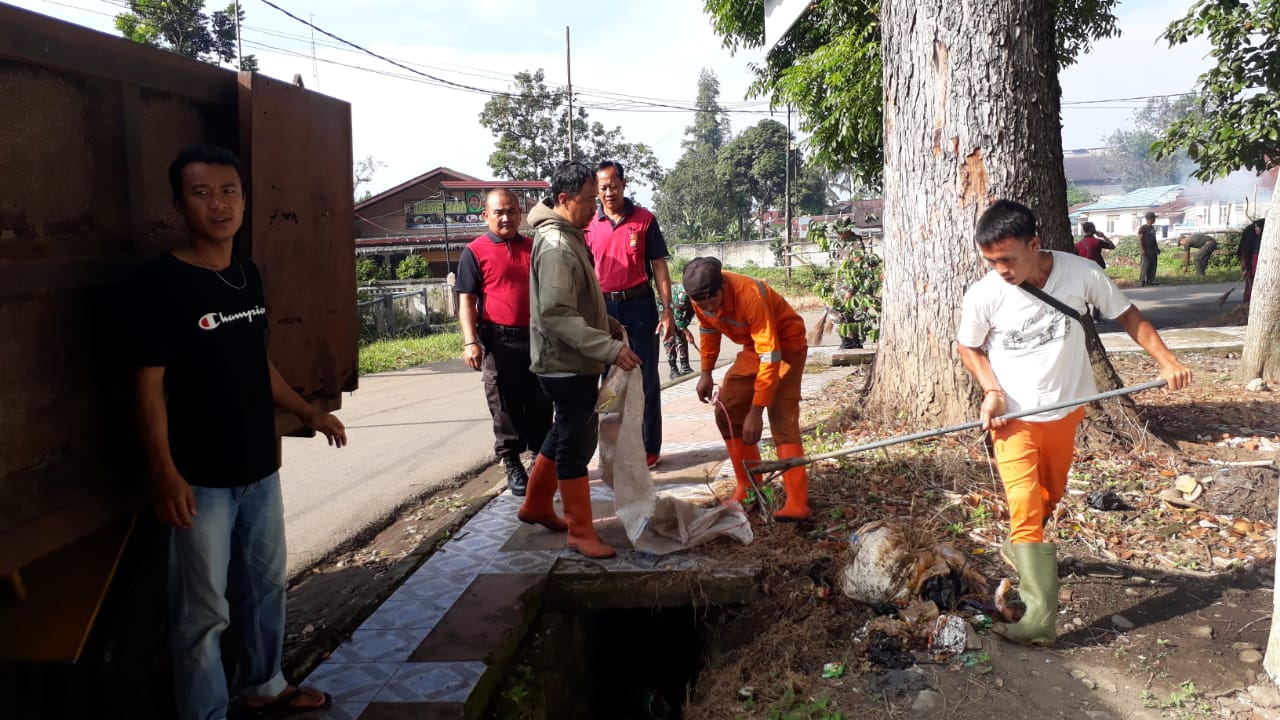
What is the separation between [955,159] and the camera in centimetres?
493

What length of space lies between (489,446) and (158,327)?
5.24 metres

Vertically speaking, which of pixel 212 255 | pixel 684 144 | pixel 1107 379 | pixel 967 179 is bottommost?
pixel 1107 379

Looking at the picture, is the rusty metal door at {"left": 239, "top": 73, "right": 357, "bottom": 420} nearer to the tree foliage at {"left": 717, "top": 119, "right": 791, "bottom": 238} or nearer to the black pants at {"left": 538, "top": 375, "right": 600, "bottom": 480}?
the black pants at {"left": 538, "top": 375, "right": 600, "bottom": 480}

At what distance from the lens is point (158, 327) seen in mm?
2160

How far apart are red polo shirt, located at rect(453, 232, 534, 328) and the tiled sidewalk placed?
1.13 meters

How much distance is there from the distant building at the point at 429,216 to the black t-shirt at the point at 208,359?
27694 millimetres

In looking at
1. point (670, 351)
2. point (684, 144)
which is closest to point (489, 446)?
point (670, 351)

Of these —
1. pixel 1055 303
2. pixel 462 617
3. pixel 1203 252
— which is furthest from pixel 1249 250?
pixel 462 617

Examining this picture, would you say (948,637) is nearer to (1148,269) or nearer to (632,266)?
(632,266)

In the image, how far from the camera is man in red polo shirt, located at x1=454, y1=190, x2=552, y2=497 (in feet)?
15.8

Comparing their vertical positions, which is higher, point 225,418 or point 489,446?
point 225,418

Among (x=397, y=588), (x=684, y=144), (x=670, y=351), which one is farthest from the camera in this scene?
(x=684, y=144)

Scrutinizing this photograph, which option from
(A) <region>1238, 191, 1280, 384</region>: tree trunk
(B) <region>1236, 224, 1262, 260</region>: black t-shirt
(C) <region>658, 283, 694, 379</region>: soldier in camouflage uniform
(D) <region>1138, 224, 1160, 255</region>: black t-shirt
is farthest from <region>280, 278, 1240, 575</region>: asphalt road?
(D) <region>1138, 224, 1160, 255</region>: black t-shirt

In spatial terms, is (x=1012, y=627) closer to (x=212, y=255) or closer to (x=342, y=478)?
(x=212, y=255)
